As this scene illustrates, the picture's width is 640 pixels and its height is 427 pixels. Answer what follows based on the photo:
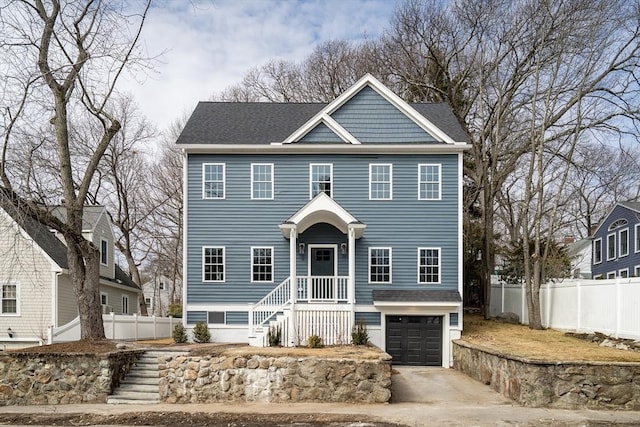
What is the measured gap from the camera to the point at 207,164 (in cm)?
2112

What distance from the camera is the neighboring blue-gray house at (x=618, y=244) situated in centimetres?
3164

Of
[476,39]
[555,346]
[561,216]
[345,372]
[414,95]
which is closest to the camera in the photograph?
[345,372]

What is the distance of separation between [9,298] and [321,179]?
12446 mm

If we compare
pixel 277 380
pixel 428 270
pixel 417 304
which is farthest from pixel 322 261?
pixel 277 380

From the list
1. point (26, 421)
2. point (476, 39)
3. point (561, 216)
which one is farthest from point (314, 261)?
point (561, 216)

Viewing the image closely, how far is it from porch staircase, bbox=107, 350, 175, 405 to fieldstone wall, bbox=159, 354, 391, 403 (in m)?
0.34

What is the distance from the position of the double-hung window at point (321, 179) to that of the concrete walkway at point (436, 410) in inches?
316

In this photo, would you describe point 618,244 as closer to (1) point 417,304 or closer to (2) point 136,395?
(1) point 417,304

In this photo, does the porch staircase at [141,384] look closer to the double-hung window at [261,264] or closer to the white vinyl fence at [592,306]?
the double-hung window at [261,264]

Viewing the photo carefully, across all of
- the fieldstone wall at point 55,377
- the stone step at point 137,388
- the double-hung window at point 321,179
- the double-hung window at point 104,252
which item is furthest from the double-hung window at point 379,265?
the double-hung window at point 104,252

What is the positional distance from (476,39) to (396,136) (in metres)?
9.94

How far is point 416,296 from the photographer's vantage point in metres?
20.0

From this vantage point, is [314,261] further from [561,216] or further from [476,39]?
[561,216]

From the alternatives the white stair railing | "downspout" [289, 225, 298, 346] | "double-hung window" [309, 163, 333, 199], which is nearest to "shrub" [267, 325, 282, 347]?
"downspout" [289, 225, 298, 346]
